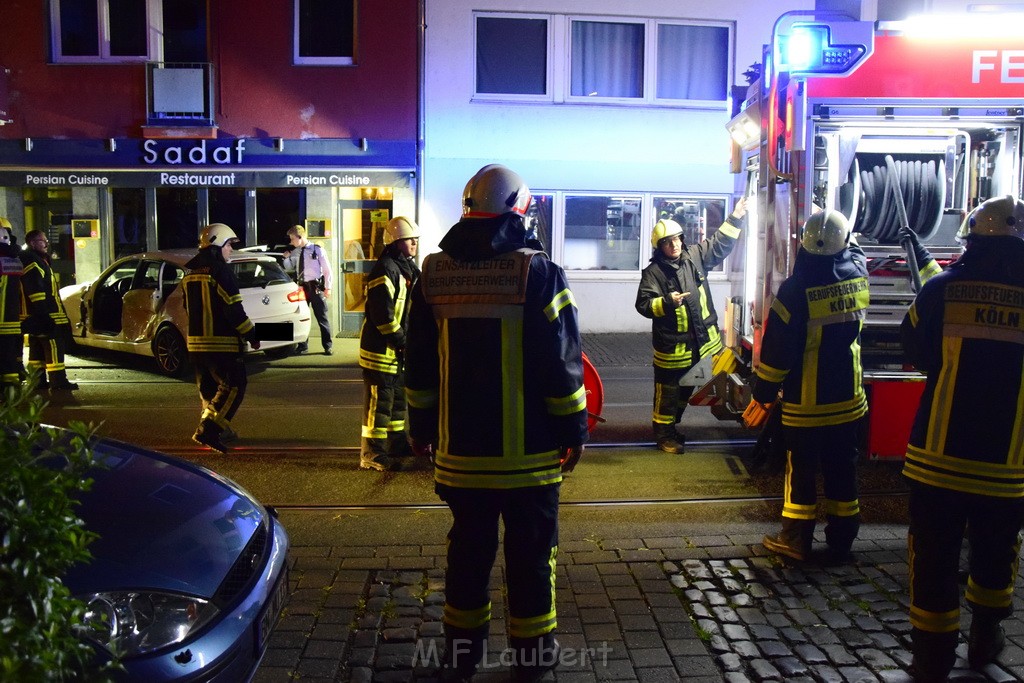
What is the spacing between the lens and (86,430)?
2.65 metres

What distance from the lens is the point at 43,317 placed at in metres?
10.3

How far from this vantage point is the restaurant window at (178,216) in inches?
651

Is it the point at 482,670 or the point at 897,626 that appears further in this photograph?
the point at 897,626

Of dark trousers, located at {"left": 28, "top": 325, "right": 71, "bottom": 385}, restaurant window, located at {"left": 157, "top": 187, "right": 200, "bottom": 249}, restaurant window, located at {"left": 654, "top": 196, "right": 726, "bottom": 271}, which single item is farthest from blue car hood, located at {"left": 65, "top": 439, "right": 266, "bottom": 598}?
restaurant window, located at {"left": 654, "top": 196, "right": 726, "bottom": 271}

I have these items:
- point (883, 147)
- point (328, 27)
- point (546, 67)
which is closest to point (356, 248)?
point (328, 27)

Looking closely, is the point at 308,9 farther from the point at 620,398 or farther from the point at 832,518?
the point at 832,518

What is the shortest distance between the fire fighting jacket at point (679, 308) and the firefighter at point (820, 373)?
2.30 meters

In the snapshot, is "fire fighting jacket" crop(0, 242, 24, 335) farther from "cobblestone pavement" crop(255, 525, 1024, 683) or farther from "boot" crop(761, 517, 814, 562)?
"boot" crop(761, 517, 814, 562)

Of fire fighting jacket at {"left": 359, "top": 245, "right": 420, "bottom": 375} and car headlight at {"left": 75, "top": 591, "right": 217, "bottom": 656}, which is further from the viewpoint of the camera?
fire fighting jacket at {"left": 359, "top": 245, "right": 420, "bottom": 375}

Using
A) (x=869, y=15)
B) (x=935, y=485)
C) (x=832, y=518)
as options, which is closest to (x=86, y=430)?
(x=935, y=485)

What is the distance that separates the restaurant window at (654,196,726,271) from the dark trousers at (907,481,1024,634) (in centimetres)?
1298

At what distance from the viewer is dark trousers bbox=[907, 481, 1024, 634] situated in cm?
382

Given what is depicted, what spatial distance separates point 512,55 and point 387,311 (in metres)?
10.6

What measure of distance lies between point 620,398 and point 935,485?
641 cm
